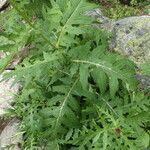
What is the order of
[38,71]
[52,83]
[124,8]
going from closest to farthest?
[38,71] → [52,83] → [124,8]

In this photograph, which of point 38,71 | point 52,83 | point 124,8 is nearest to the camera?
point 38,71

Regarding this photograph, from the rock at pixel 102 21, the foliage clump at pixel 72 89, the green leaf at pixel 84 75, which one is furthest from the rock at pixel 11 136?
the rock at pixel 102 21

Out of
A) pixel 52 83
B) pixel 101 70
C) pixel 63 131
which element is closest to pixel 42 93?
pixel 52 83

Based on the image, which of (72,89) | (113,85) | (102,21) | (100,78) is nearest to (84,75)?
(100,78)

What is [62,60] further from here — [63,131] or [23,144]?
[23,144]

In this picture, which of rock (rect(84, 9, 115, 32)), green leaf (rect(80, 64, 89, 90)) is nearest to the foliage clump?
green leaf (rect(80, 64, 89, 90))

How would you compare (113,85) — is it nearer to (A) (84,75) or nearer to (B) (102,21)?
(A) (84,75)
